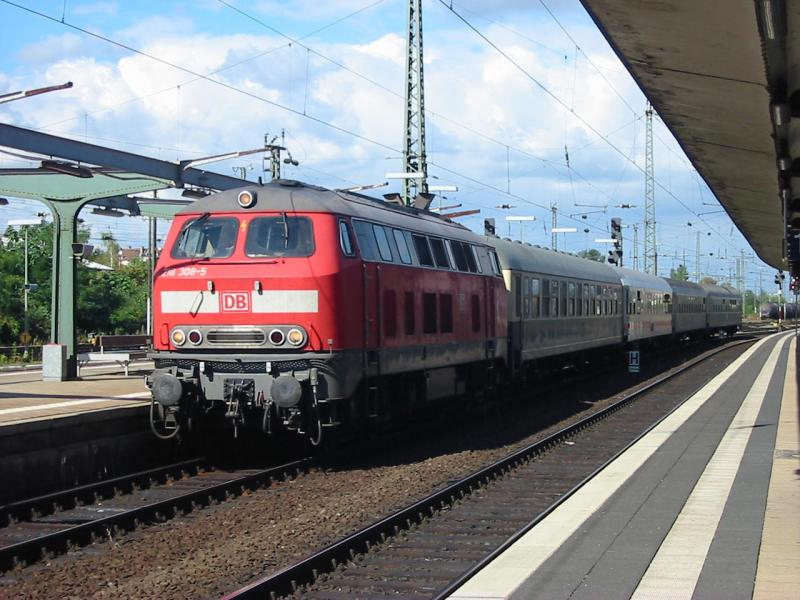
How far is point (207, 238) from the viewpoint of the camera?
1325 cm

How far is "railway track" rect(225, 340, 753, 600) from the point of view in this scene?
25.3 feet

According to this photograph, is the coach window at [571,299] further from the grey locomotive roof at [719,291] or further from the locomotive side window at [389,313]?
the grey locomotive roof at [719,291]

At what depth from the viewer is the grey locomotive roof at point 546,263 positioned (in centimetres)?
2184

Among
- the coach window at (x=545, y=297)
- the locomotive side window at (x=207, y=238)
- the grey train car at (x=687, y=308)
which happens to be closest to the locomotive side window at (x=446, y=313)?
the locomotive side window at (x=207, y=238)

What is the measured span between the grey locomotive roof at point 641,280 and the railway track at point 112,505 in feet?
82.4

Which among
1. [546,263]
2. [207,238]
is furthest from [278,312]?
[546,263]

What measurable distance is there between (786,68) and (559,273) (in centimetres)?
1539

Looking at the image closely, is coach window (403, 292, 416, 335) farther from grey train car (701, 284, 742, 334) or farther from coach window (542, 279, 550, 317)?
grey train car (701, 284, 742, 334)

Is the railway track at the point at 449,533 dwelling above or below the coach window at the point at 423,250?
below

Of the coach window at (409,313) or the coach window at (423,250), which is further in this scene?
the coach window at (423,250)

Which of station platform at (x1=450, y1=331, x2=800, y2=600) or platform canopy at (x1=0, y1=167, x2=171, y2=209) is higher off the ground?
platform canopy at (x1=0, y1=167, x2=171, y2=209)

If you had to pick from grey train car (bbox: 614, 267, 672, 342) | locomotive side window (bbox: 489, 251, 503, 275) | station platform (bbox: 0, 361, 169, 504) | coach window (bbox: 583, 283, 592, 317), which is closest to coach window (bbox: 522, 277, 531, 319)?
locomotive side window (bbox: 489, 251, 503, 275)

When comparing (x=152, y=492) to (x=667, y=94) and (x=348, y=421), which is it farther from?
(x=667, y=94)

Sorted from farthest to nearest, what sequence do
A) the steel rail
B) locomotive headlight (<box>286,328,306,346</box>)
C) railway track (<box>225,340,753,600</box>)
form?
locomotive headlight (<box>286,328,306,346</box>) → the steel rail → railway track (<box>225,340,753,600</box>)
